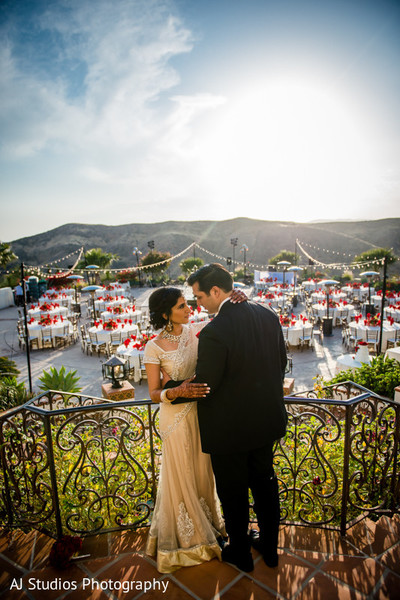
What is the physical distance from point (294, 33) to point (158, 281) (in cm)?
2417

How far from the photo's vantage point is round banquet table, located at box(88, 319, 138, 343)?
1056 cm

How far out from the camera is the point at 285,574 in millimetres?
1935

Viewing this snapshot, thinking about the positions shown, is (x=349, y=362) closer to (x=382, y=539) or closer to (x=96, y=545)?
(x=382, y=539)

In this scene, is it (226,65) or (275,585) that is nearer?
(275,585)

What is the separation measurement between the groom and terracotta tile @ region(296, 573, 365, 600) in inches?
9.1

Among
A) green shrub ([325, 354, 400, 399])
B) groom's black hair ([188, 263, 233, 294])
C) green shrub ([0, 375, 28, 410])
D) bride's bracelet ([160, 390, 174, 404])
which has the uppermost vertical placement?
groom's black hair ([188, 263, 233, 294])

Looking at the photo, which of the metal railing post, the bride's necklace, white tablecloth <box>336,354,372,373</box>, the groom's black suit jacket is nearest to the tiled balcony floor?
the metal railing post

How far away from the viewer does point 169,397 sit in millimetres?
1835

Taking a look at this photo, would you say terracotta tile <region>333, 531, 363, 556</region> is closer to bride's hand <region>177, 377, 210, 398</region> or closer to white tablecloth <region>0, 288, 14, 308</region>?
bride's hand <region>177, 377, 210, 398</region>

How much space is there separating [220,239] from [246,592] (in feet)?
243

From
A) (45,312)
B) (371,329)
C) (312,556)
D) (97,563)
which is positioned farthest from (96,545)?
(45,312)

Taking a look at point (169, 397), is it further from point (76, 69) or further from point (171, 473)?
point (76, 69)

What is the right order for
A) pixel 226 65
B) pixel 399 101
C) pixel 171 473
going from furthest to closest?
pixel 399 101, pixel 226 65, pixel 171 473

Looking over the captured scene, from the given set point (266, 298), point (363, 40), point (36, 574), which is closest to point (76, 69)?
point (363, 40)
